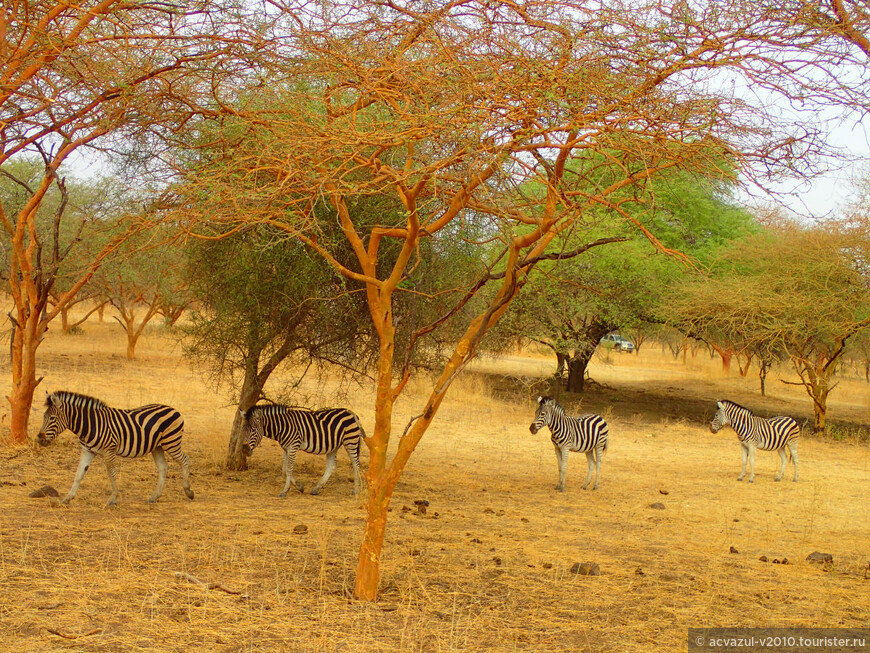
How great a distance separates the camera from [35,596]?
5562 millimetres

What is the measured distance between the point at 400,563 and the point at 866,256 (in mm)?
16040

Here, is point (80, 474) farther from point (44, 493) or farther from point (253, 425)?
point (253, 425)

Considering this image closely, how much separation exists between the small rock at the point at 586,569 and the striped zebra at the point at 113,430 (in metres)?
4.82

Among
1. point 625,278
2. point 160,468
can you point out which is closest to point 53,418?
point 160,468

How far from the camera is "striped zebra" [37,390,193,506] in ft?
28.9

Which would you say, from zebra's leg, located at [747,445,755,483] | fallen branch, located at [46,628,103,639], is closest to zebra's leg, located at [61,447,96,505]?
fallen branch, located at [46,628,103,639]

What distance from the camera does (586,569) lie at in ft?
22.6

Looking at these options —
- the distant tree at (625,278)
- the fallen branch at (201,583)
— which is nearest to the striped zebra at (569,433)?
the fallen branch at (201,583)

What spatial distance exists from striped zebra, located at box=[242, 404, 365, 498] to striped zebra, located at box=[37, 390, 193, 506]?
1402mm

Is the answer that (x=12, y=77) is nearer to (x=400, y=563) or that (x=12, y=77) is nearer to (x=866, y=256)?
(x=400, y=563)

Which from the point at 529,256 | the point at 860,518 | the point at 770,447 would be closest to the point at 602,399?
the point at 770,447

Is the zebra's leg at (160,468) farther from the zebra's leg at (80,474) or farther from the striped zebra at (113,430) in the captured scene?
the zebra's leg at (80,474)

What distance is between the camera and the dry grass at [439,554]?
5.23 m

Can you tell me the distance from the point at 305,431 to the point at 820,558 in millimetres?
6228
